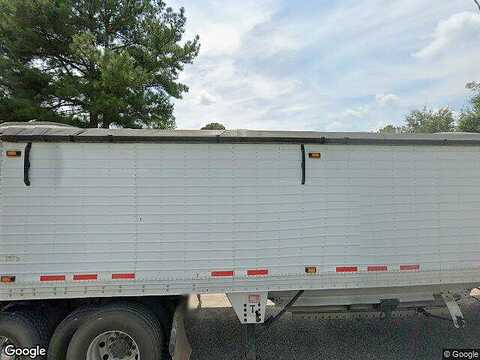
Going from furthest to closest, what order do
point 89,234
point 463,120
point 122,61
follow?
point 463,120 → point 122,61 → point 89,234

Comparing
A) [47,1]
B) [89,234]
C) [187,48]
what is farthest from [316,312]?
[47,1]

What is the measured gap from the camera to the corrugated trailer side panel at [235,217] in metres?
3.18

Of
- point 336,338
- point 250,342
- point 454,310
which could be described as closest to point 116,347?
point 250,342

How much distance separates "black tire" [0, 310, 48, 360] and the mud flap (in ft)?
4.32

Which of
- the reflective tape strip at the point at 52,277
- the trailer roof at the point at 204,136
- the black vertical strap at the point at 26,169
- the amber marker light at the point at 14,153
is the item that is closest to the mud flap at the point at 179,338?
the reflective tape strip at the point at 52,277

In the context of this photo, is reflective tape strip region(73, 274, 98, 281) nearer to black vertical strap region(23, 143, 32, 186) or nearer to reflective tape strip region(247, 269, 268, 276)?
black vertical strap region(23, 143, 32, 186)

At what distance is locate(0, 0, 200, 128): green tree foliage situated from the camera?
1070cm

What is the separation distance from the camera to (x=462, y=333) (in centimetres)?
442

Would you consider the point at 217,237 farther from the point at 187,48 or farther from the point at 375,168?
the point at 187,48

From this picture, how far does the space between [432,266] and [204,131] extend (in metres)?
3.10

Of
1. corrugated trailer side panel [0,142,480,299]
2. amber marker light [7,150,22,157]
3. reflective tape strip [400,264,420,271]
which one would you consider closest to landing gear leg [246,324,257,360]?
corrugated trailer side panel [0,142,480,299]

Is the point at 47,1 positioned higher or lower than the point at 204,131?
higher

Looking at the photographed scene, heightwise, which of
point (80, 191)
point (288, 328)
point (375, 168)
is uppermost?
point (375, 168)

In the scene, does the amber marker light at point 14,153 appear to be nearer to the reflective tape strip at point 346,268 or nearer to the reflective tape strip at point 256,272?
the reflective tape strip at point 256,272
